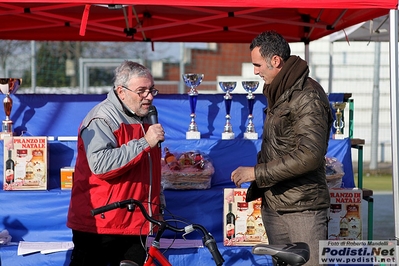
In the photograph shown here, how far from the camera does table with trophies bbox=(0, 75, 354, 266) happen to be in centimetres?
470

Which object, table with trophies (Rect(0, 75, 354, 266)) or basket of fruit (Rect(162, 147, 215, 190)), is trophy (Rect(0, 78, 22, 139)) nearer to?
table with trophies (Rect(0, 75, 354, 266))

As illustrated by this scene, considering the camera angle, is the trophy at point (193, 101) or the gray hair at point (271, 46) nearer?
the gray hair at point (271, 46)

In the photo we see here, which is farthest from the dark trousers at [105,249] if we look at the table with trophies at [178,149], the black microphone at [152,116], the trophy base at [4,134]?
the trophy base at [4,134]

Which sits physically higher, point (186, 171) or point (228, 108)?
point (228, 108)

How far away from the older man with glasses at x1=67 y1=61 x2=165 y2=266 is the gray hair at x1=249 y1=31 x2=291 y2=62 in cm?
62

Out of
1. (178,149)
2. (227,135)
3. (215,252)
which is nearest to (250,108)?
(227,135)

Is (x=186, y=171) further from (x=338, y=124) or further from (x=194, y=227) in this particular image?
(x=194, y=227)

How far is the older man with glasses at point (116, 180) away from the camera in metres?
3.40

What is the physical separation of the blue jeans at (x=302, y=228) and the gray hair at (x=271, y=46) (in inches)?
32.8

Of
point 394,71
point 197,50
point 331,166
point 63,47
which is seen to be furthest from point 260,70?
point 63,47

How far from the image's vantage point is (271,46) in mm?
3410

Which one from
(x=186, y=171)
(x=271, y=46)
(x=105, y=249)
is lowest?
(x=105, y=249)

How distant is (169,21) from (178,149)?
6.06ft

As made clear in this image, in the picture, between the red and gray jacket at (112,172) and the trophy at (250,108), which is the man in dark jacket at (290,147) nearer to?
the red and gray jacket at (112,172)
